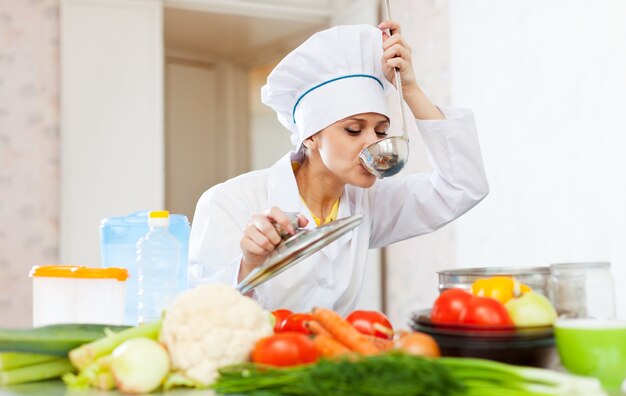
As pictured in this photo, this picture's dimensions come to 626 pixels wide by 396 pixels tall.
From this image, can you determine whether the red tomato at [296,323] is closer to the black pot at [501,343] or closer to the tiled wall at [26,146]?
the black pot at [501,343]

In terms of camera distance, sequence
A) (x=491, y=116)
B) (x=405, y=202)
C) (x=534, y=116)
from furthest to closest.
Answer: (x=491, y=116) → (x=534, y=116) → (x=405, y=202)

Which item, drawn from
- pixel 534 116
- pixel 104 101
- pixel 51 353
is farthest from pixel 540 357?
pixel 104 101

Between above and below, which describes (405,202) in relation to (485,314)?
above

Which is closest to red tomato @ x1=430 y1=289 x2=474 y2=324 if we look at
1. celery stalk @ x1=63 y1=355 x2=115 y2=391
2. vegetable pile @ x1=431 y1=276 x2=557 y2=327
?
vegetable pile @ x1=431 y1=276 x2=557 y2=327

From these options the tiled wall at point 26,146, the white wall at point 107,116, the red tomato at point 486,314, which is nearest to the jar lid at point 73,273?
the red tomato at point 486,314

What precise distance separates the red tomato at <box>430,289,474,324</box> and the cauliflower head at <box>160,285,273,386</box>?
9.8 inches

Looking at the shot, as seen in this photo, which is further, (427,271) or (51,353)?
(427,271)

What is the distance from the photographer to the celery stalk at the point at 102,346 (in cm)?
107

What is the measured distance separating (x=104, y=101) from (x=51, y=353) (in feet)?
10.8

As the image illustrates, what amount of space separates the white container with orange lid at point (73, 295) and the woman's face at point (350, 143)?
2.23ft

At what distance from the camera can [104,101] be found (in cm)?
420

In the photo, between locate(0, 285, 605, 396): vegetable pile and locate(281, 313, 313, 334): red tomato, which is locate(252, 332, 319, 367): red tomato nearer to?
locate(0, 285, 605, 396): vegetable pile

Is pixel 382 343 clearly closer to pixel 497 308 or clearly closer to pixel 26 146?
pixel 497 308

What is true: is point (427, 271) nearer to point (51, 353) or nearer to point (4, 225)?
point (4, 225)
